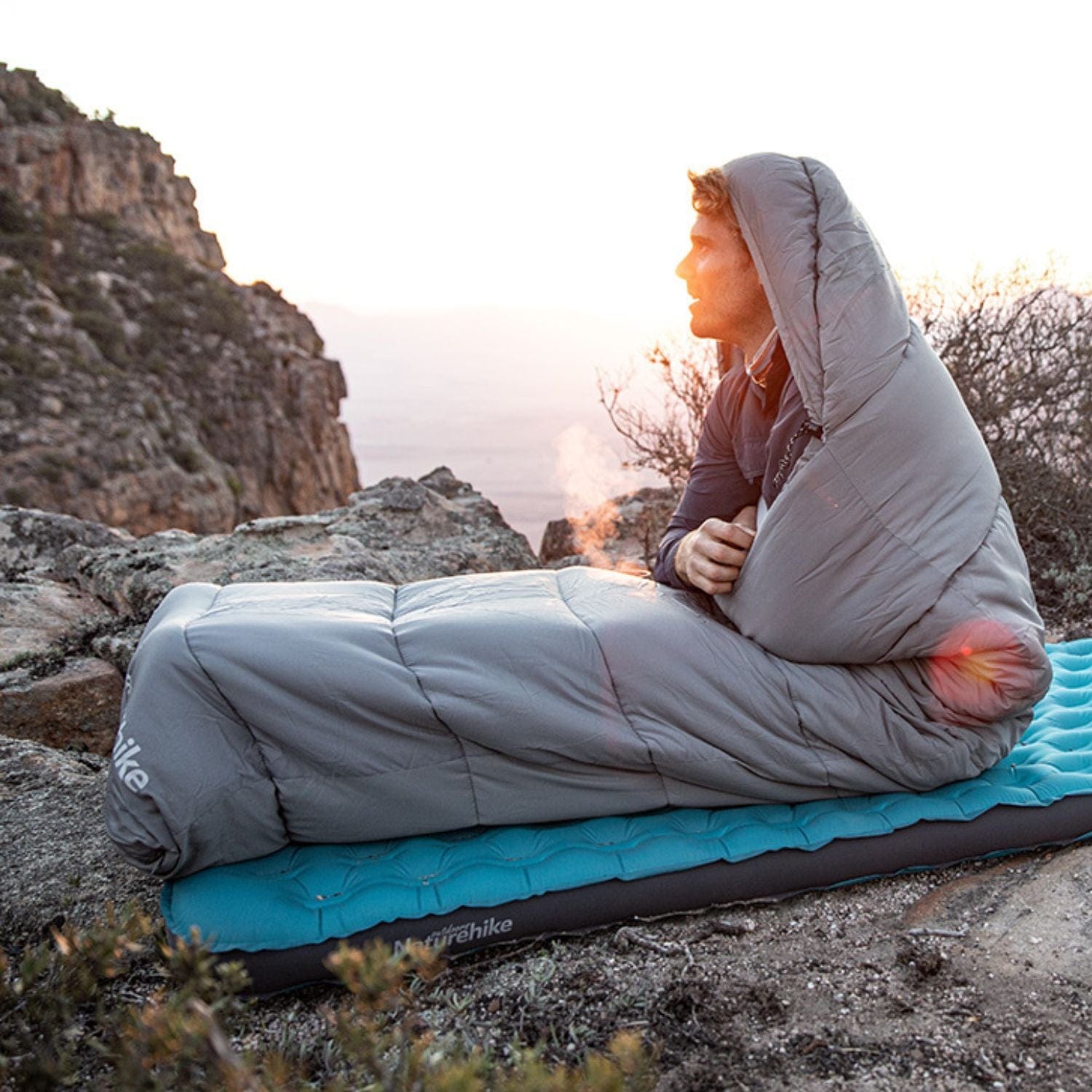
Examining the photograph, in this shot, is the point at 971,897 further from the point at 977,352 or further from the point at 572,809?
the point at 977,352

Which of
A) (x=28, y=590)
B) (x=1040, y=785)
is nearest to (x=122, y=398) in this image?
(x=28, y=590)

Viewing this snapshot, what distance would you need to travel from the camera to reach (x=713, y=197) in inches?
83.1

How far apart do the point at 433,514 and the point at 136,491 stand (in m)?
15.6

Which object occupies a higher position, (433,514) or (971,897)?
(433,514)

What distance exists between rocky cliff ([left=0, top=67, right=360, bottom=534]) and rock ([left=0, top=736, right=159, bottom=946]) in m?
14.2

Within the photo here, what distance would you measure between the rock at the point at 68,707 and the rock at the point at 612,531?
277cm

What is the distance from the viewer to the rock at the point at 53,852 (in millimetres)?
2045

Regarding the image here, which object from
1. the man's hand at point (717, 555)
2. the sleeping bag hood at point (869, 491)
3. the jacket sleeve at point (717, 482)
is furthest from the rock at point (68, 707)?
the sleeping bag hood at point (869, 491)

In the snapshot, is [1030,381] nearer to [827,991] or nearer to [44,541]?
[827,991]

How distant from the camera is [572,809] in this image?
6.48 ft

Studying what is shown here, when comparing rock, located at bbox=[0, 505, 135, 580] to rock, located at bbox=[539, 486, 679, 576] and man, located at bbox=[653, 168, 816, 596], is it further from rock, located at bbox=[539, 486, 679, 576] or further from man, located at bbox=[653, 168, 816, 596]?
man, located at bbox=[653, 168, 816, 596]

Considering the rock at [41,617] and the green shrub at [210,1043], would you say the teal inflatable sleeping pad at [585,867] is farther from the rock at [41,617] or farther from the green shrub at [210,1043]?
the rock at [41,617]

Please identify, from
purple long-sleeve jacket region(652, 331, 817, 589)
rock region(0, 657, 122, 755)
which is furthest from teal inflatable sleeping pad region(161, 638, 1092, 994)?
rock region(0, 657, 122, 755)

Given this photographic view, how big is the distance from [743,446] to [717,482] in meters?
0.16
